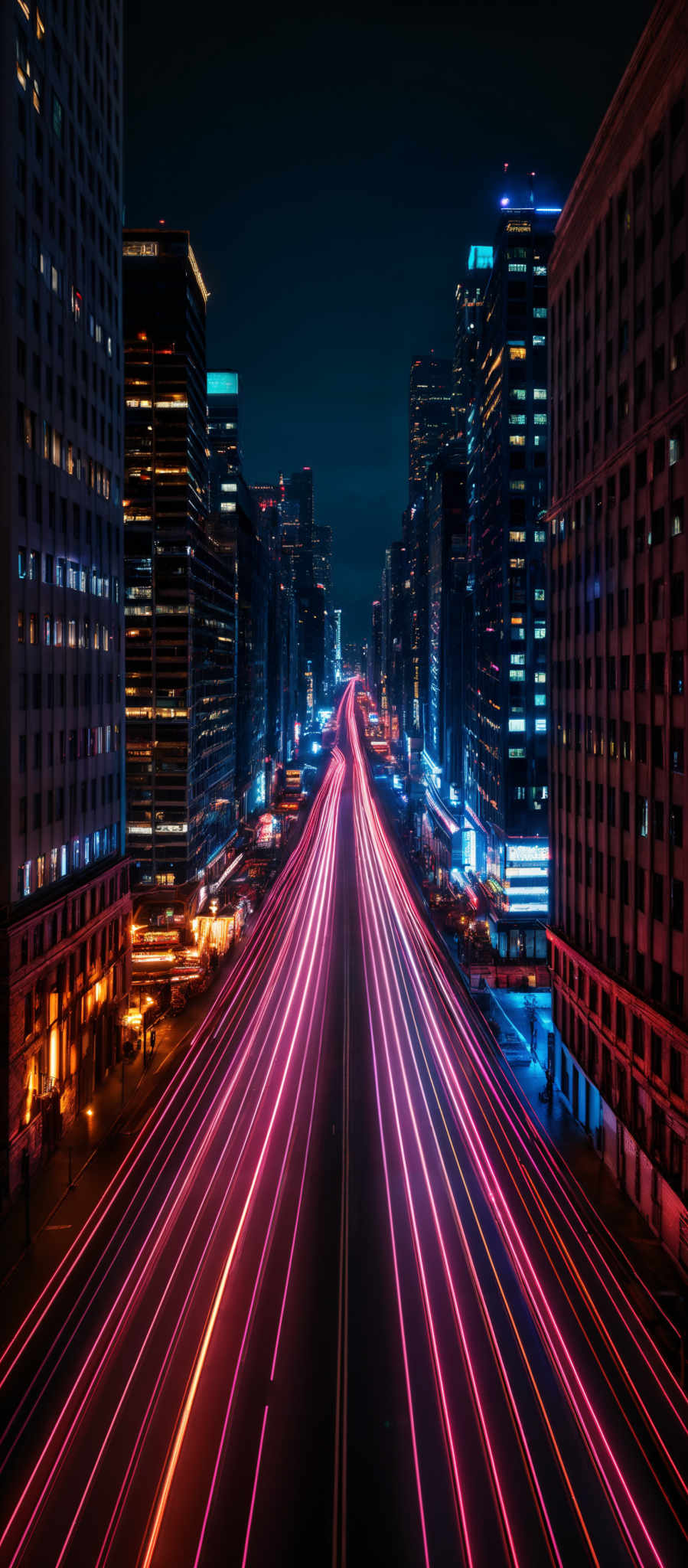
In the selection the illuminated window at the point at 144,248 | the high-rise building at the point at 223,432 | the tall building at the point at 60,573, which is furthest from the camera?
the high-rise building at the point at 223,432

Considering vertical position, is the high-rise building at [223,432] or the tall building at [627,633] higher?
the high-rise building at [223,432]

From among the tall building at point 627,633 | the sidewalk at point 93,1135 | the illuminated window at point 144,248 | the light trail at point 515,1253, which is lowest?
the sidewalk at point 93,1135

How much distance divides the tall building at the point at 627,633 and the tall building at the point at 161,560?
40611 millimetres

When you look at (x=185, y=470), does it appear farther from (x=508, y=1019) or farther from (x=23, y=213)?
(x=508, y=1019)

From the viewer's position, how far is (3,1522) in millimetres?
19469

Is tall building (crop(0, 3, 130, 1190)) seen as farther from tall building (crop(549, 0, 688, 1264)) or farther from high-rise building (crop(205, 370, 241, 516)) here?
high-rise building (crop(205, 370, 241, 516))

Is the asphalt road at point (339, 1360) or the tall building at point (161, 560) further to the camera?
the tall building at point (161, 560)

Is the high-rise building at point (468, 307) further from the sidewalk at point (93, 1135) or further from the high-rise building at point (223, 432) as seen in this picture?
the sidewalk at point (93, 1135)

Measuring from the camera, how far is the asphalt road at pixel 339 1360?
1936cm

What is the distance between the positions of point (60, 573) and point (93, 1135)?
86.1 feet

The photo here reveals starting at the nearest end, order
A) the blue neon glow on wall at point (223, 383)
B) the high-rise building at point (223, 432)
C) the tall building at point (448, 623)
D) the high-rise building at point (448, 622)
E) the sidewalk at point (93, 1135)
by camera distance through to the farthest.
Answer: the sidewalk at point (93, 1135), the tall building at point (448, 623), the high-rise building at point (448, 622), the high-rise building at point (223, 432), the blue neon glow on wall at point (223, 383)

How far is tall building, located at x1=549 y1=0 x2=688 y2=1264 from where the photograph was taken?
3061cm

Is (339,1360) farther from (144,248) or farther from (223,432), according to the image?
(223,432)

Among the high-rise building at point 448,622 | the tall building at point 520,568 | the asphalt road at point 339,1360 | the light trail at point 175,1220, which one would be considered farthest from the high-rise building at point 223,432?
the asphalt road at point 339,1360
